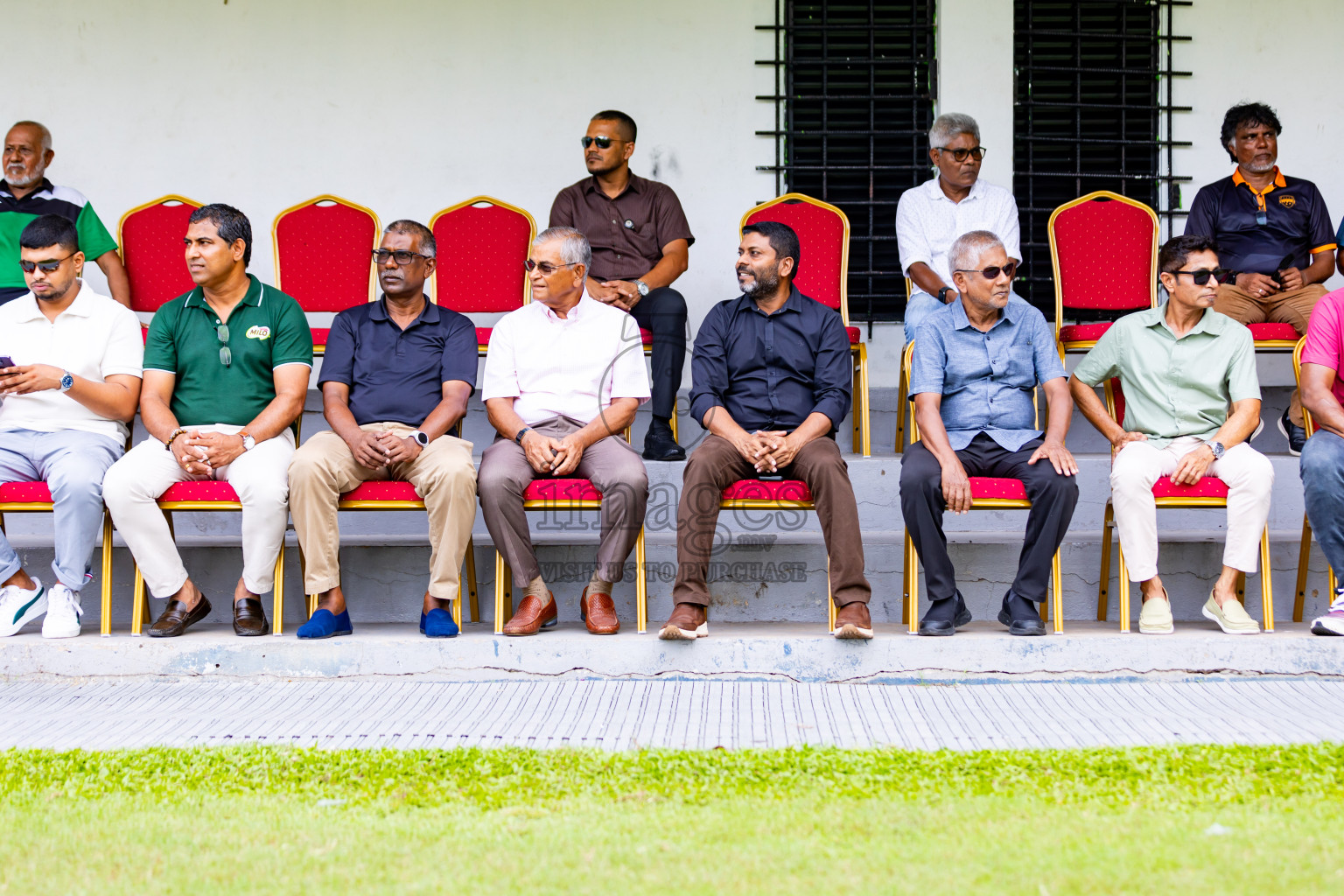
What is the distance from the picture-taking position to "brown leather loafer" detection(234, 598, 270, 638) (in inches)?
141

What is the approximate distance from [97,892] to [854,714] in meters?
1.78

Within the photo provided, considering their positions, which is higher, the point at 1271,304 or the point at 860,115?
the point at 860,115

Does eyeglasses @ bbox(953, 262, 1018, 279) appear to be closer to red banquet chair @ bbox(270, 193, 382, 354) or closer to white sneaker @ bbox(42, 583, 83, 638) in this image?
red banquet chair @ bbox(270, 193, 382, 354)

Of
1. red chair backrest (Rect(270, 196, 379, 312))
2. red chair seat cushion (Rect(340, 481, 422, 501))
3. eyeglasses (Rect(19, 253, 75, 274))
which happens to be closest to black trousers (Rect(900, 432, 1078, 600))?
red chair seat cushion (Rect(340, 481, 422, 501))

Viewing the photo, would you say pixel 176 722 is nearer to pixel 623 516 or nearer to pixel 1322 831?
pixel 623 516

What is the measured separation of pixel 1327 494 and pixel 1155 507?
495 millimetres

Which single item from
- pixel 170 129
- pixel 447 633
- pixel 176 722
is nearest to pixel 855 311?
pixel 447 633

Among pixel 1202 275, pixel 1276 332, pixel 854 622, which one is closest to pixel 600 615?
pixel 854 622

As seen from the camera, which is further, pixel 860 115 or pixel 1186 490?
pixel 860 115

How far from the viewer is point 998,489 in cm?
355

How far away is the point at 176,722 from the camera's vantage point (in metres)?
2.91

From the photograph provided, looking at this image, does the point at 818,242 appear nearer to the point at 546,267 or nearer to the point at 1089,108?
the point at 546,267

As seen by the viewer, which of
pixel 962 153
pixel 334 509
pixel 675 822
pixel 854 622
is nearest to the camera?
pixel 675 822

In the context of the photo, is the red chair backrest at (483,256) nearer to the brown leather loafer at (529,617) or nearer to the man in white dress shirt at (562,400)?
the man in white dress shirt at (562,400)
